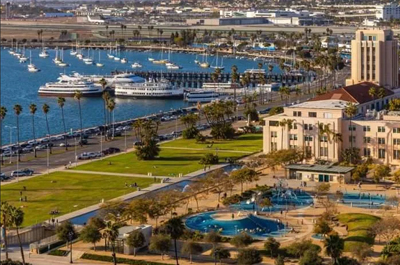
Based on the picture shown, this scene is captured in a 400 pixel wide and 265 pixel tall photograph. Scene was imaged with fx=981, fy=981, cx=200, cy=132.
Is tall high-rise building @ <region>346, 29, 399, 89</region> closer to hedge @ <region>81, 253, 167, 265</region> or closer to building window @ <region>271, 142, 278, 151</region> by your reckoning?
building window @ <region>271, 142, 278, 151</region>

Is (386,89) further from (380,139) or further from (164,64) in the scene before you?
(164,64)

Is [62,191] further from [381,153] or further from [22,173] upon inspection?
[381,153]

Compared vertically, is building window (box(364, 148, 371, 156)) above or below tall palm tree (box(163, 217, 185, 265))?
below

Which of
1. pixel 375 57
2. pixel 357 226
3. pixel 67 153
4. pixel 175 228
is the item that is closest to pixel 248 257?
pixel 175 228

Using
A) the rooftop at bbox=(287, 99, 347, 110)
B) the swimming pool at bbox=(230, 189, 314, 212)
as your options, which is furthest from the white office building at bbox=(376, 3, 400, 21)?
the swimming pool at bbox=(230, 189, 314, 212)

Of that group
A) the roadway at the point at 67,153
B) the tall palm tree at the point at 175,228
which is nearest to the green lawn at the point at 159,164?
the roadway at the point at 67,153

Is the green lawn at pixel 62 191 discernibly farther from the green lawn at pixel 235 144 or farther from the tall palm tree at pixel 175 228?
the green lawn at pixel 235 144

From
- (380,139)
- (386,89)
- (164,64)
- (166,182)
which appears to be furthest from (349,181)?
(164,64)
